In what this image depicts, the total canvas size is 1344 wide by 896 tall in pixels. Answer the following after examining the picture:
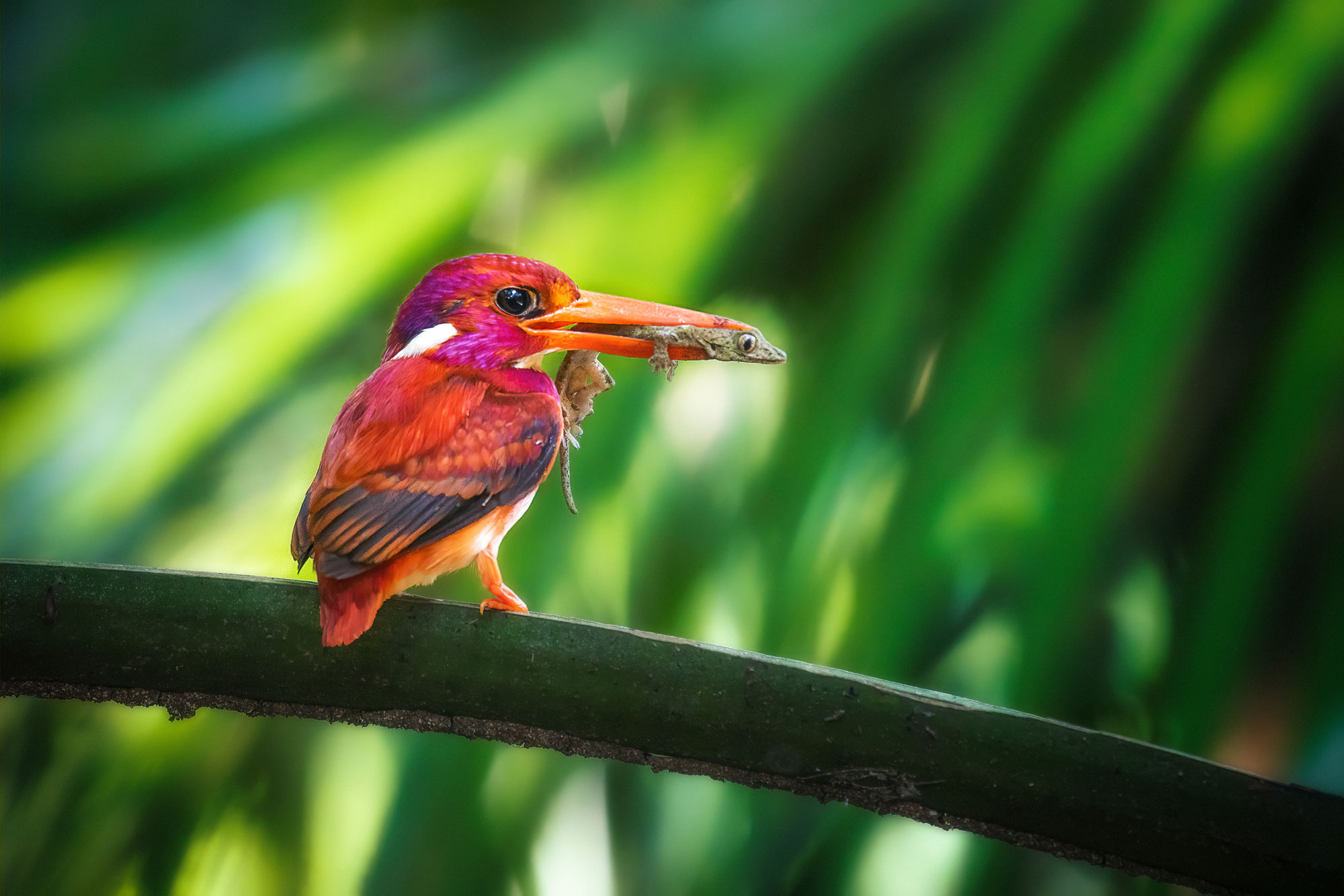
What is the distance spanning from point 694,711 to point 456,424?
0.96 ft

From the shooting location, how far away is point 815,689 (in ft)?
1.98

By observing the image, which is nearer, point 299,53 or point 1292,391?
point 1292,391

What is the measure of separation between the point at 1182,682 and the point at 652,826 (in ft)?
1.95

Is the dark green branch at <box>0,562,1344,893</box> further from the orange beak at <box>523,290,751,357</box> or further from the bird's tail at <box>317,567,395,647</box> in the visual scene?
the orange beak at <box>523,290,751,357</box>

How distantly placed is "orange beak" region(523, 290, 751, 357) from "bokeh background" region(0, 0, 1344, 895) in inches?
13.0

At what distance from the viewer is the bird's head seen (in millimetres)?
785

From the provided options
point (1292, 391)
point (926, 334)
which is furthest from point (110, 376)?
point (1292, 391)

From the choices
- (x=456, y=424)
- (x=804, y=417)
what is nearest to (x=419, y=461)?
(x=456, y=424)

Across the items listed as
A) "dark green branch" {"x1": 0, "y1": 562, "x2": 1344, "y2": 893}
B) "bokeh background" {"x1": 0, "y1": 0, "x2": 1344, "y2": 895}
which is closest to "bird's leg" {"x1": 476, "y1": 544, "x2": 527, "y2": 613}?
"dark green branch" {"x1": 0, "y1": 562, "x2": 1344, "y2": 893}

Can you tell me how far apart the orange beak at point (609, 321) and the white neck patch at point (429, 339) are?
65mm

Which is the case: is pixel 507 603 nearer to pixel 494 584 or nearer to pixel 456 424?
pixel 494 584

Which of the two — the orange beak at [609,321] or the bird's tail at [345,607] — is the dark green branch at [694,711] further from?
the orange beak at [609,321]

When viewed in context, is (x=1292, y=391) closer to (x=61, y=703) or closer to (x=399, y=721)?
(x=399, y=721)

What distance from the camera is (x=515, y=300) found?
2.62 feet
